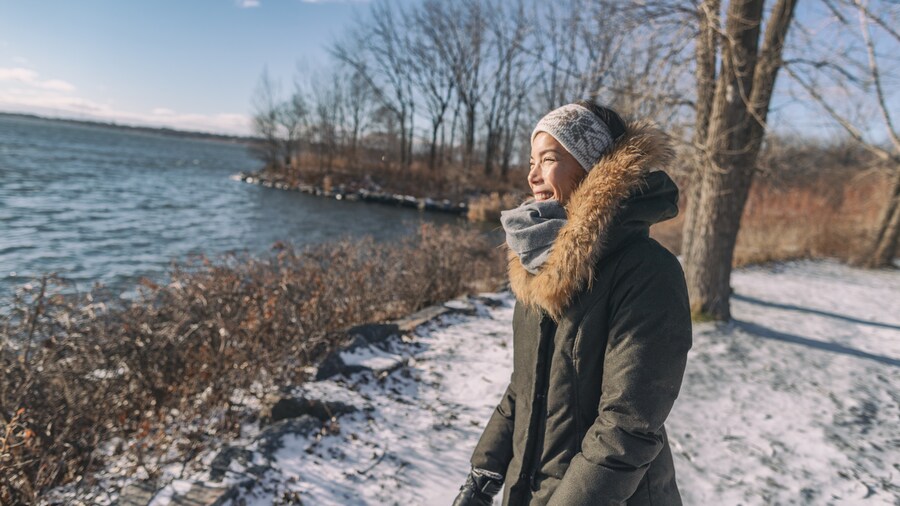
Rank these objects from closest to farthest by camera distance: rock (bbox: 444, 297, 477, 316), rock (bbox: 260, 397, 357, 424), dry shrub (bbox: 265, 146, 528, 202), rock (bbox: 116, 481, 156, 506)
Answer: rock (bbox: 116, 481, 156, 506)
rock (bbox: 260, 397, 357, 424)
rock (bbox: 444, 297, 477, 316)
dry shrub (bbox: 265, 146, 528, 202)

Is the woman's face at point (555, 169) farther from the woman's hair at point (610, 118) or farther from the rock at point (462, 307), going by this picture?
the rock at point (462, 307)

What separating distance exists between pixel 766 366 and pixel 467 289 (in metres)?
4.24

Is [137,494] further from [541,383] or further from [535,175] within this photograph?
[535,175]

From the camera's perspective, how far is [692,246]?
5.95 meters

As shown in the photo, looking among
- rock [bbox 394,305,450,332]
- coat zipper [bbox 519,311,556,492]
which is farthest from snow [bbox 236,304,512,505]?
coat zipper [bbox 519,311,556,492]

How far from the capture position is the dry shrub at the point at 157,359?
312cm

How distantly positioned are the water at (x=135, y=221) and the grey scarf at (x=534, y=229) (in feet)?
13.6

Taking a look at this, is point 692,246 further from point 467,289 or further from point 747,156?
point 467,289

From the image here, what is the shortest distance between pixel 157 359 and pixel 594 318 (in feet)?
13.8

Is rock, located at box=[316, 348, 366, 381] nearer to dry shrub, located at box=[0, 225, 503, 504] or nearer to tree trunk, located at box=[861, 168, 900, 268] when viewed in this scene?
dry shrub, located at box=[0, 225, 503, 504]

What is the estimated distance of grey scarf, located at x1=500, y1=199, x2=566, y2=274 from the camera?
4.86ft

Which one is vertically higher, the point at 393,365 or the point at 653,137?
the point at 653,137

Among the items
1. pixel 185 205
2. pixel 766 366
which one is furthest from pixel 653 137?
pixel 185 205

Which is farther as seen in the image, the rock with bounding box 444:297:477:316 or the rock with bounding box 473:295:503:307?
the rock with bounding box 473:295:503:307
